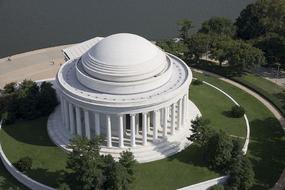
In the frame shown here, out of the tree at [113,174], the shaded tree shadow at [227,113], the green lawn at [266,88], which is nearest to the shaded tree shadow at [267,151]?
the shaded tree shadow at [227,113]

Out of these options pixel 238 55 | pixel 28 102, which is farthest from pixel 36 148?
pixel 238 55

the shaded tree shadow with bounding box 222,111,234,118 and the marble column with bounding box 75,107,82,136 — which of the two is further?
the shaded tree shadow with bounding box 222,111,234,118

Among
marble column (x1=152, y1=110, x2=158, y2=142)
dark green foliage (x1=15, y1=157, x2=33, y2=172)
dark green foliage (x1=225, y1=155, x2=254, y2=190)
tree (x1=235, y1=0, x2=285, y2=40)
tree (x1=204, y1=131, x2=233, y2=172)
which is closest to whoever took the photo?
dark green foliage (x1=225, y1=155, x2=254, y2=190)

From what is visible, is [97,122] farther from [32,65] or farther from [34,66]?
[32,65]

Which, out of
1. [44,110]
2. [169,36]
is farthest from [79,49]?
[169,36]

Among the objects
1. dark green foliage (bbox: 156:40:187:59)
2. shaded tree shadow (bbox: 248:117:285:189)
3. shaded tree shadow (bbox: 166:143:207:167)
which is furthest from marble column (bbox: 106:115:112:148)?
dark green foliage (bbox: 156:40:187:59)

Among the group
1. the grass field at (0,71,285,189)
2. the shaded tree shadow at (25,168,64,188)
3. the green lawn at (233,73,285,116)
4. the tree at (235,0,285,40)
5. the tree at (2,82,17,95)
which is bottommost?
the shaded tree shadow at (25,168,64,188)

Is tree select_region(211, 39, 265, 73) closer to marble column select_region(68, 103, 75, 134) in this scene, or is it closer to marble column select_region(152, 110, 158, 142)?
marble column select_region(152, 110, 158, 142)
